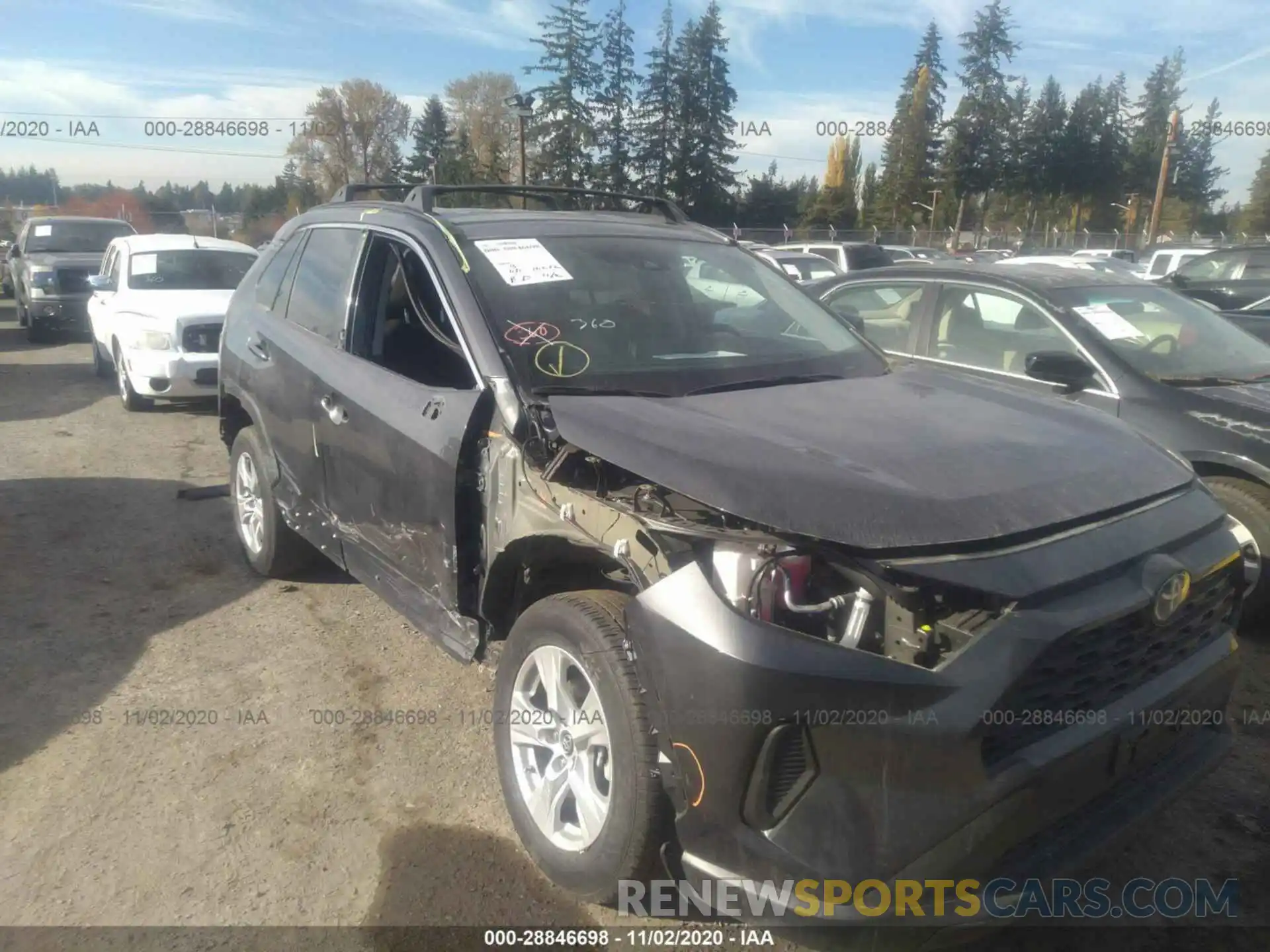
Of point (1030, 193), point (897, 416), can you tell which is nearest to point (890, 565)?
point (897, 416)

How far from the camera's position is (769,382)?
3307 millimetres

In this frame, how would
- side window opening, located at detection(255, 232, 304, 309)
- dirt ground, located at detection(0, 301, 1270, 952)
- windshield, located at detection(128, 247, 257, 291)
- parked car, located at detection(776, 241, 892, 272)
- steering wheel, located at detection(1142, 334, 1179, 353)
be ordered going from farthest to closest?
parked car, located at detection(776, 241, 892, 272) < windshield, located at detection(128, 247, 257, 291) < steering wheel, located at detection(1142, 334, 1179, 353) < side window opening, located at detection(255, 232, 304, 309) < dirt ground, located at detection(0, 301, 1270, 952)

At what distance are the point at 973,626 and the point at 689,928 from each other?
1.26 meters

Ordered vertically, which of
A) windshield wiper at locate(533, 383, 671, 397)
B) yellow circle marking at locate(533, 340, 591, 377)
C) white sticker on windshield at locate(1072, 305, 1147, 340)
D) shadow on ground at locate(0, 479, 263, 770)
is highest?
white sticker on windshield at locate(1072, 305, 1147, 340)

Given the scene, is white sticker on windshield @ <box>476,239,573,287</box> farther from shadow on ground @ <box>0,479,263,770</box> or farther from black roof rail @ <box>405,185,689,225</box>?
shadow on ground @ <box>0,479,263,770</box>

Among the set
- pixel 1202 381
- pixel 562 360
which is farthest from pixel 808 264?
pixel 562 360

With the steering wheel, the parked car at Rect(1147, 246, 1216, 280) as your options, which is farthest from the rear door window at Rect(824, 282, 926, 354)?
the parked car at Rect(1147, 246, 1216, 280)

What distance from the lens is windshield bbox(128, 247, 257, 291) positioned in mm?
10344

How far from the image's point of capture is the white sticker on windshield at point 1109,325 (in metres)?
→ 5.16

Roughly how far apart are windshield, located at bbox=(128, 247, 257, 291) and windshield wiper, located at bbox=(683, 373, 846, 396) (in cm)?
871

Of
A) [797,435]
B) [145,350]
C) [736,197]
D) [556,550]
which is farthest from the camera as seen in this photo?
[736,197]

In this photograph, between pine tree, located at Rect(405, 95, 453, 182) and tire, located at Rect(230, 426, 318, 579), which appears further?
pine tree, located at Rect(405, 95, 453, 182)

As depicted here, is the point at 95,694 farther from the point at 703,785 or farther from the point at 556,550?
the point at 703,785

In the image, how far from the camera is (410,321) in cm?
389
